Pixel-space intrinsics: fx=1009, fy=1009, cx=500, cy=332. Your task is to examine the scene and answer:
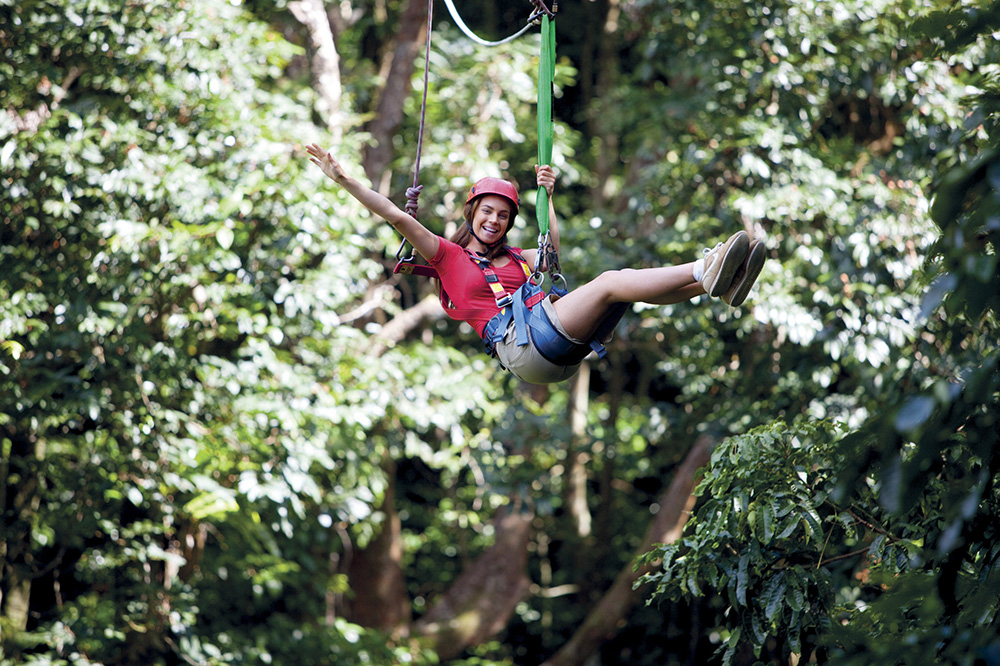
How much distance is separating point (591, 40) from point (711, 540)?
21.1 feet

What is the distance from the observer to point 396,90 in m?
7.09

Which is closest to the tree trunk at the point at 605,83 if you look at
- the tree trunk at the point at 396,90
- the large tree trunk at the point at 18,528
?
the tree trunk at the point at 396,90

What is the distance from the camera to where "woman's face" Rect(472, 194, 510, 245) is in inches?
134

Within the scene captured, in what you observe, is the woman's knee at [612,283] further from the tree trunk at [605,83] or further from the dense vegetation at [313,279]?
the tree trunk at [605,83]

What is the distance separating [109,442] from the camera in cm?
524

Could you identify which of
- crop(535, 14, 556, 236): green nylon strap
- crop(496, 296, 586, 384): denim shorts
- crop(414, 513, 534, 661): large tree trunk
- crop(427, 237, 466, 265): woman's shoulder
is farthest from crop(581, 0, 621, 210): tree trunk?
crop(496, 296, 586, 384): denim shorts

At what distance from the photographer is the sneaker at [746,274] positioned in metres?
2.90

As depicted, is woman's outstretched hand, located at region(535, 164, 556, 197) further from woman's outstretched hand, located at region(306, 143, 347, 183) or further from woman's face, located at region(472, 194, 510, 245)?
woman's outstretched hand, located at region(306, 143, 347, 183)

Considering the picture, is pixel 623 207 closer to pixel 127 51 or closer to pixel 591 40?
pixel 591 40

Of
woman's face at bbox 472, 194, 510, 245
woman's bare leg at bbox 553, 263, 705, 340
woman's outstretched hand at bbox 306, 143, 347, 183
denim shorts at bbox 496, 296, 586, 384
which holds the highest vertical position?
woman's outstretched hand at bbox 306, 143, 347, 183

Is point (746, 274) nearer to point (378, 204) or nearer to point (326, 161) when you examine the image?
point (378, 204)

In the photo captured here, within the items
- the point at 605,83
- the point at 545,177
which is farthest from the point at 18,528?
the point at 605,83

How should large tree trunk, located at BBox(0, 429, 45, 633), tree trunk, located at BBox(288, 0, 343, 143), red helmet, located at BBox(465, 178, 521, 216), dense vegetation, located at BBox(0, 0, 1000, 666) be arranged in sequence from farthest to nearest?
1. tree trunk, located at BBox(288, 0, 343, 143)
2. large tree trunk, located at BBox(0, 429, 45, 633)
3. dense vegetation, located at BBox(0, 0, 1000, 666)
4. red helmet, located at BBox(465, 178, 521, 216)

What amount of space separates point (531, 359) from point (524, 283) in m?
0.36
